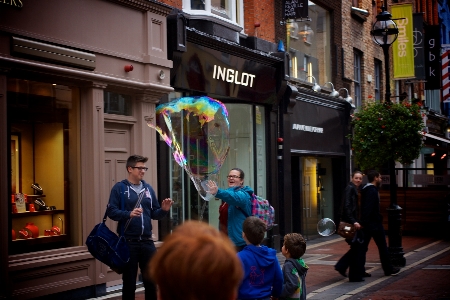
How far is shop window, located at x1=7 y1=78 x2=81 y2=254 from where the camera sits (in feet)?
31.8

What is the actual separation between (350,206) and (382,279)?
1396mm

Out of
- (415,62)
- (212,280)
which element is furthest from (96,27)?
(415,62)

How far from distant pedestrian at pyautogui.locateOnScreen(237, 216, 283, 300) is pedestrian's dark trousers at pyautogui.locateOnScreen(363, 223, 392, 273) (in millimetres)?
6645

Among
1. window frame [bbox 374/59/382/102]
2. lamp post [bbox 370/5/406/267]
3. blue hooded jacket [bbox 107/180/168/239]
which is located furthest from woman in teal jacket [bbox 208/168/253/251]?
window frame [bbox 374/59/382/102]

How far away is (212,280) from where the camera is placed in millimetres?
2396

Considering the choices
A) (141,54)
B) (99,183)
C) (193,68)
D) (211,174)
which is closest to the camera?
(211,174)

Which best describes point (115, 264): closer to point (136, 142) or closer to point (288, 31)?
point (136, 142)

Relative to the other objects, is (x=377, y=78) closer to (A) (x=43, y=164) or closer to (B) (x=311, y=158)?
(B) (x=311, y=158)

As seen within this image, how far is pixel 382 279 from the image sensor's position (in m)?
12.4

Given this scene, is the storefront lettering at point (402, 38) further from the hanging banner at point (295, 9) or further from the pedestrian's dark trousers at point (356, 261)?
the pedestrian's dark trousers at point (356, 261)

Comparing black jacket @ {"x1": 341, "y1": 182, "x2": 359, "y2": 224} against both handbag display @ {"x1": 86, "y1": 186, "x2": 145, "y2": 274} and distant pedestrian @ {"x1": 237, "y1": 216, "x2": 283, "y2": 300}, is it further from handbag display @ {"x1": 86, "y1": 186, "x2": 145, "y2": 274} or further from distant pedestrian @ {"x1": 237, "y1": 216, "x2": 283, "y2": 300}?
distant pedestrian @ {"x1": 237, "y1": 216, "x2": 283, "y2": 300}

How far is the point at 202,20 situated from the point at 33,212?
596 centimetres

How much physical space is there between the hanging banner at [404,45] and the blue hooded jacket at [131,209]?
1949 cm

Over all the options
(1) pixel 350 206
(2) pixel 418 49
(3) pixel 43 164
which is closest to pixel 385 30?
(1) pixel 350 206
